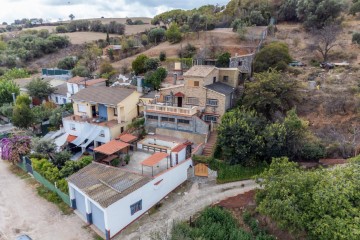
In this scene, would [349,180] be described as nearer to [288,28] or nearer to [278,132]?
[278,132]

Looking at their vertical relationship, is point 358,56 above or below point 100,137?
above

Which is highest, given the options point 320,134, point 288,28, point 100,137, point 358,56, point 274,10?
point 274,10

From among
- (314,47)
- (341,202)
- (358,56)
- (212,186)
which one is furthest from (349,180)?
(314,47)

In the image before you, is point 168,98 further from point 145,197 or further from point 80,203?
point 80,203

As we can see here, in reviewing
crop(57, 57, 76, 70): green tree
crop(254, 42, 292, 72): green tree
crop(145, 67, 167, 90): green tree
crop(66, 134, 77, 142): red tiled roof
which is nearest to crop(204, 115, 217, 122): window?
crop(254, 42, 292, 72): green tree

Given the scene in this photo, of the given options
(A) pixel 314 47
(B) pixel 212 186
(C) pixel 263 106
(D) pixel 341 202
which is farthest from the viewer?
(A) pixel 314 47

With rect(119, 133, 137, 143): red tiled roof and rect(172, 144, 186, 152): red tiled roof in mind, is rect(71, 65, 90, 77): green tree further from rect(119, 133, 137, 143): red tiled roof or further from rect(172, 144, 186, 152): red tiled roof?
rect(172, 144, 186, 152): red tiled roof

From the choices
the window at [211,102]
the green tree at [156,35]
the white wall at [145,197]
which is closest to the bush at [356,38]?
A: the window at [211,102]
